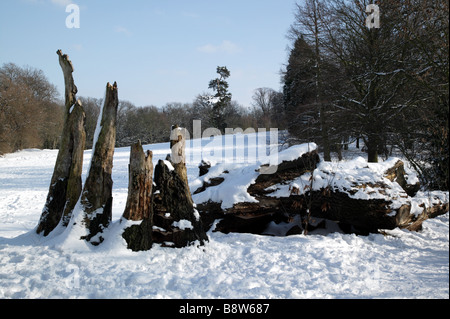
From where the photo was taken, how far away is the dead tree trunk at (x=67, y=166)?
557 centimetres

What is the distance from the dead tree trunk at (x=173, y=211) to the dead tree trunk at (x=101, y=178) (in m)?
0.82

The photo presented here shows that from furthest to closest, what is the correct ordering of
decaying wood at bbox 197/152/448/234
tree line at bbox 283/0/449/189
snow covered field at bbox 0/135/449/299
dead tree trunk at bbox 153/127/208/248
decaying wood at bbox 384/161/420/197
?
tree line at bbox 283/0/449/189 → decaying wood at bbox 384/161/420/197 → decaying wood at bbox 197/152/448/234 → dead tree trunk at bbox 153/127/208/248 → snow covered field at bbox 0/135/449/299

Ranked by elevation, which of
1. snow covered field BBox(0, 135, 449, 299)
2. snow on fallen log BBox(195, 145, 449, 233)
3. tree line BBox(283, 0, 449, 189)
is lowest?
snow covered field BBox(0, 135, 449, 299)

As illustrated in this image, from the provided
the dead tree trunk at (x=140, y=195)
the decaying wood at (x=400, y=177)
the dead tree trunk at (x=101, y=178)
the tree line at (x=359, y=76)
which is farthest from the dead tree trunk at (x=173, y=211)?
the tree line at (x=359, y=76)

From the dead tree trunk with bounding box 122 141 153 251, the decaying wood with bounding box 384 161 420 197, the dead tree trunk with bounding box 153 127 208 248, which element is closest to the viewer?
the dead tree trunk with bounding box 122 141 153 251

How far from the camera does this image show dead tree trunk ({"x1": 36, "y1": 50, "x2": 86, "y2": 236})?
18.3 ft

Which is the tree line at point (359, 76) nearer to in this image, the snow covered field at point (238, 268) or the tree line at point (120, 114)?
the snow covered field at point (238, 268)

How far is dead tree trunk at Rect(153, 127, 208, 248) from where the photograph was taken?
5.12 metres

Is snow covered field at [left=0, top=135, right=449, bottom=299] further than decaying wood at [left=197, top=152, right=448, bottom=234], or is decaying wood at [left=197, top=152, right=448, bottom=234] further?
decaying wood at [left=197, top=152, right=448, bottom=234]

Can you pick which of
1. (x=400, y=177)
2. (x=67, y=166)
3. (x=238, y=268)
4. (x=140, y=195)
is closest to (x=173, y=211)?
(x=140, y=195)

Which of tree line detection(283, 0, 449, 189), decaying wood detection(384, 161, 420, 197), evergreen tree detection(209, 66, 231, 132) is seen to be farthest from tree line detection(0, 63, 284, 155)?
decaying wood detection(384, 161, 420, 197)

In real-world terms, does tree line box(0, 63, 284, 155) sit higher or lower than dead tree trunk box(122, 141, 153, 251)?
higher

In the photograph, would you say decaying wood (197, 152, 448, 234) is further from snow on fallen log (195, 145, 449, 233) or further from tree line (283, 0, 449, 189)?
tree line (283, 0, 449, 189)

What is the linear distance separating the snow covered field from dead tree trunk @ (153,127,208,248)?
230 mm
